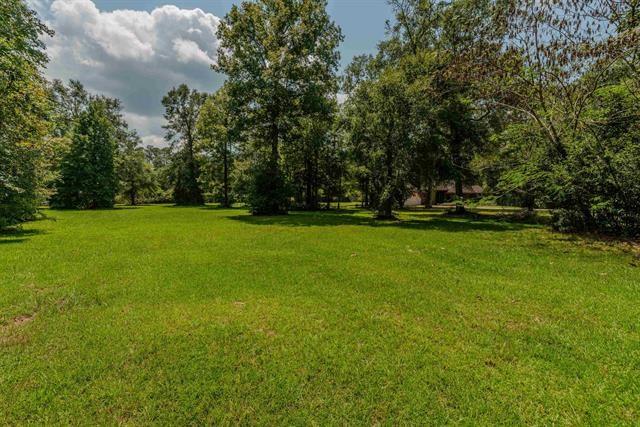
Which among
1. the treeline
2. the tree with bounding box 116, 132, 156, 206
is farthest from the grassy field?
the tree with bounding box 116, 132, 156, 206

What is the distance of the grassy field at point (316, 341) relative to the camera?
8.48 ft

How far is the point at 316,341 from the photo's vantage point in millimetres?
3633

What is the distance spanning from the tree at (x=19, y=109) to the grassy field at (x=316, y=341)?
6.30m

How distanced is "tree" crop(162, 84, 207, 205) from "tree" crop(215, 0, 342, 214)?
68.9 ft

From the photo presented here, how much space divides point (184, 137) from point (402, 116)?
35.0m

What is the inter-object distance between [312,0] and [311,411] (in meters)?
26.9

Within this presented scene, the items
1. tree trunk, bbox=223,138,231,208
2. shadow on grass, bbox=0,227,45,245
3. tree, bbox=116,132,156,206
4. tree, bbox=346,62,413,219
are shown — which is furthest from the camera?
tree, bbox=116,132,156,206

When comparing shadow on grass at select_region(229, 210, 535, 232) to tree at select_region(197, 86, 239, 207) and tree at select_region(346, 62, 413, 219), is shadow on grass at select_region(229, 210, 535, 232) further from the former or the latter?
tree at select_region(197, 86, 239, 207)

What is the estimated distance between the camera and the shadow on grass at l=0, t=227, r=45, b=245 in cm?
927

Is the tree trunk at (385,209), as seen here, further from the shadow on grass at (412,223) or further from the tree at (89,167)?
the tree at (89,167)

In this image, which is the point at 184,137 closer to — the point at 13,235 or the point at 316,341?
the point at 13,235

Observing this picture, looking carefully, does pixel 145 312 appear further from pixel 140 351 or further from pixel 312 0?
pixel 312 0

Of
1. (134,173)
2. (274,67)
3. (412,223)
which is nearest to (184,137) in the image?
(134,173)

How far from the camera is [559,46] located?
383 inches
